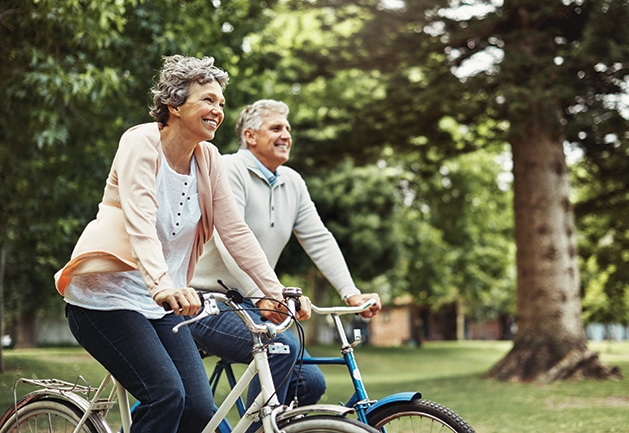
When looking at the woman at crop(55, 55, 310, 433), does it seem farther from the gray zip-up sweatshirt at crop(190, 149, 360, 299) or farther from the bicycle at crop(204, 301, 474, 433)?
the gray zip-up sweatshirt at crop(190, 149, 360, 299)

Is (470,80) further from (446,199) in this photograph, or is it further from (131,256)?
(446,199)

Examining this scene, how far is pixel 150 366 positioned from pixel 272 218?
1403mm

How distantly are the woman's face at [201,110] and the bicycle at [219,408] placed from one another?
68 cm

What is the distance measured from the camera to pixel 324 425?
285 cm

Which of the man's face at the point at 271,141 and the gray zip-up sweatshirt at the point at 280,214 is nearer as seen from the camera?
the gray zip-up sweatshirt at the point at 280,214

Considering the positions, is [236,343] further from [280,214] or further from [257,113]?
[257,113]

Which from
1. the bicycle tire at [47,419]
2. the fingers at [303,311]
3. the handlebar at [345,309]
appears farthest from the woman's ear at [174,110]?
the bicycle tire at [47,419]

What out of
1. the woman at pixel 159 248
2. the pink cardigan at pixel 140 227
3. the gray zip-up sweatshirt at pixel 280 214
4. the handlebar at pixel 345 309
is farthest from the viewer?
the gray zip-up sweatshirt at pixel 280 214

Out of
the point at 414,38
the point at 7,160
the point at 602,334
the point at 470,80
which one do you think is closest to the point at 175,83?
the point at 7,160

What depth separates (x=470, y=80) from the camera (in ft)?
44.3

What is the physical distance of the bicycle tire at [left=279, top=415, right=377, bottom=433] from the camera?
9.15 feet

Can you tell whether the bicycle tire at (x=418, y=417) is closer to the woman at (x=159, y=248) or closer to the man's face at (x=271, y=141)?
the woman at (x=159, y=248)

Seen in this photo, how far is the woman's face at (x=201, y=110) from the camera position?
323 cm

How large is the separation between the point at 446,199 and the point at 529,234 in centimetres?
1147
